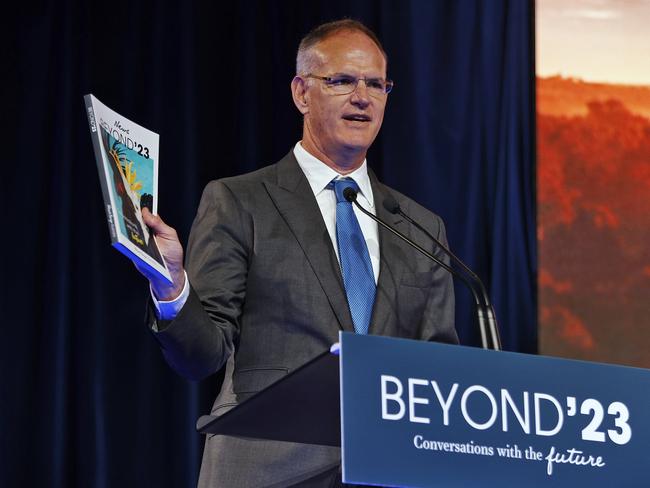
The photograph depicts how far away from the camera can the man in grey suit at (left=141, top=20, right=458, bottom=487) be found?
196 centimetres

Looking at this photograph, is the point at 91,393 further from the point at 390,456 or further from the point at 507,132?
the point at 390,456

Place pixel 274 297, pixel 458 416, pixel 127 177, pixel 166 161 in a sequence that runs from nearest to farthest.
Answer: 1. pixel 458 416
2. pixel 127 177
3. pixel 274 297
4. pixel 166 161

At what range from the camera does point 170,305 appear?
1784 millimetres

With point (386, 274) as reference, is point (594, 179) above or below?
above

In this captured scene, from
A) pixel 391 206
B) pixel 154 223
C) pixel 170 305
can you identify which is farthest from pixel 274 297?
pixel 154 223

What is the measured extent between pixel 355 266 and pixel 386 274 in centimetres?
8

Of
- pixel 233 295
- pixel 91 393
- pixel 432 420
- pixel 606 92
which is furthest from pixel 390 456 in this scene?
pixel 606 92

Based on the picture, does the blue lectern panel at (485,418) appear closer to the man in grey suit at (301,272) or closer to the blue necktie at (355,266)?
the man in grey suit at (301,272)

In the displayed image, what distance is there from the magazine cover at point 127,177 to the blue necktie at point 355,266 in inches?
24.1

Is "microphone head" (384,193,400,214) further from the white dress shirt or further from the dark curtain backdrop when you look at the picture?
the dark curtain backdrop

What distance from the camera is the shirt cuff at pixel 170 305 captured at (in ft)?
5.84

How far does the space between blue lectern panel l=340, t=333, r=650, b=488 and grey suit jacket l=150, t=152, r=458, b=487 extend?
0.44 metres

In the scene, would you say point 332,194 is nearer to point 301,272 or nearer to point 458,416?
point 301,272

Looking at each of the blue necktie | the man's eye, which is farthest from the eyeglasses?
the blue necktie
